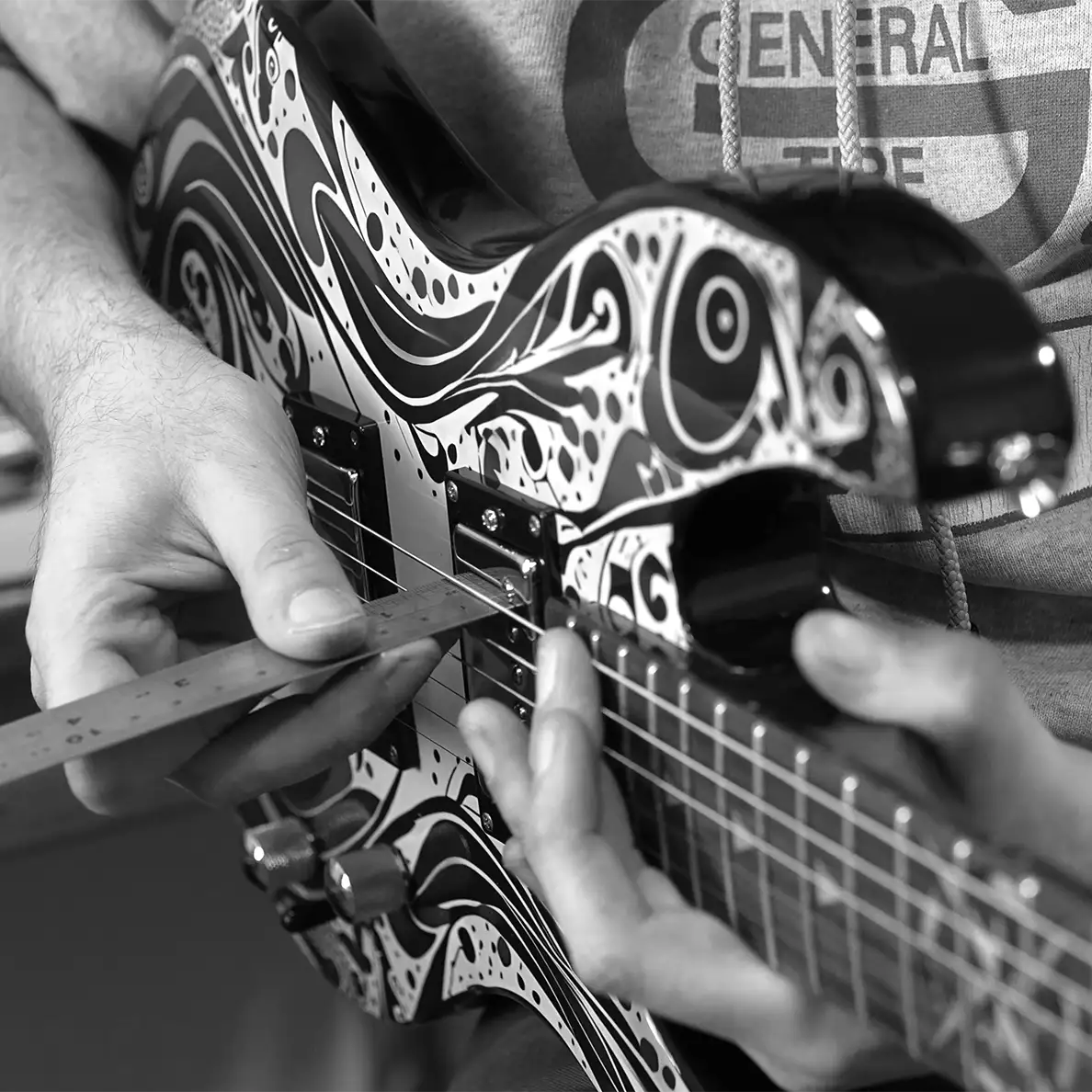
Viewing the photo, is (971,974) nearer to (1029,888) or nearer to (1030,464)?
(1029,888)

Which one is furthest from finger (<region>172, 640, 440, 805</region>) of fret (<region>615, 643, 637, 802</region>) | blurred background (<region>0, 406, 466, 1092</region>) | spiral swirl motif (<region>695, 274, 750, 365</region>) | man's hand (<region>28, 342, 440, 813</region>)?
blurred background (<region>0, 406, 466, 1092</region>)

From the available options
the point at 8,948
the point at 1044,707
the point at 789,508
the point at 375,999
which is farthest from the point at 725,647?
the point at 8,948

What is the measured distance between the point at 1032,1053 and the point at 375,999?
591 mm

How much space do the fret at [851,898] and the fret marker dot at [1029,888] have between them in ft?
0.20

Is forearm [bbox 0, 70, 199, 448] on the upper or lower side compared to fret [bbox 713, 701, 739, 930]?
upper

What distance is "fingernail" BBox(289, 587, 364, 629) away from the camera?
21.5 inches

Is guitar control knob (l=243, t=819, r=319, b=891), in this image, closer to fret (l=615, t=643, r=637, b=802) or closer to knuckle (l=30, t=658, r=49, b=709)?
knuckle (l=30, t=658, r=49, b=709)

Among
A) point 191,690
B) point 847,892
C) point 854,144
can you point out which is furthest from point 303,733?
point 854,144

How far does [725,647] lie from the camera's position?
1.66 feet

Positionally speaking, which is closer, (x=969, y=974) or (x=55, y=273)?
(x=969, y=974)

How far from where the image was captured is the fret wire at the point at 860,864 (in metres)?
0.35

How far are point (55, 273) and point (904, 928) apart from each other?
0.71 meters

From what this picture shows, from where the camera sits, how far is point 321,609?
0.55m

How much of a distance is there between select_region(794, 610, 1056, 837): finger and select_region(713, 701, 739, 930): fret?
0.04 m
